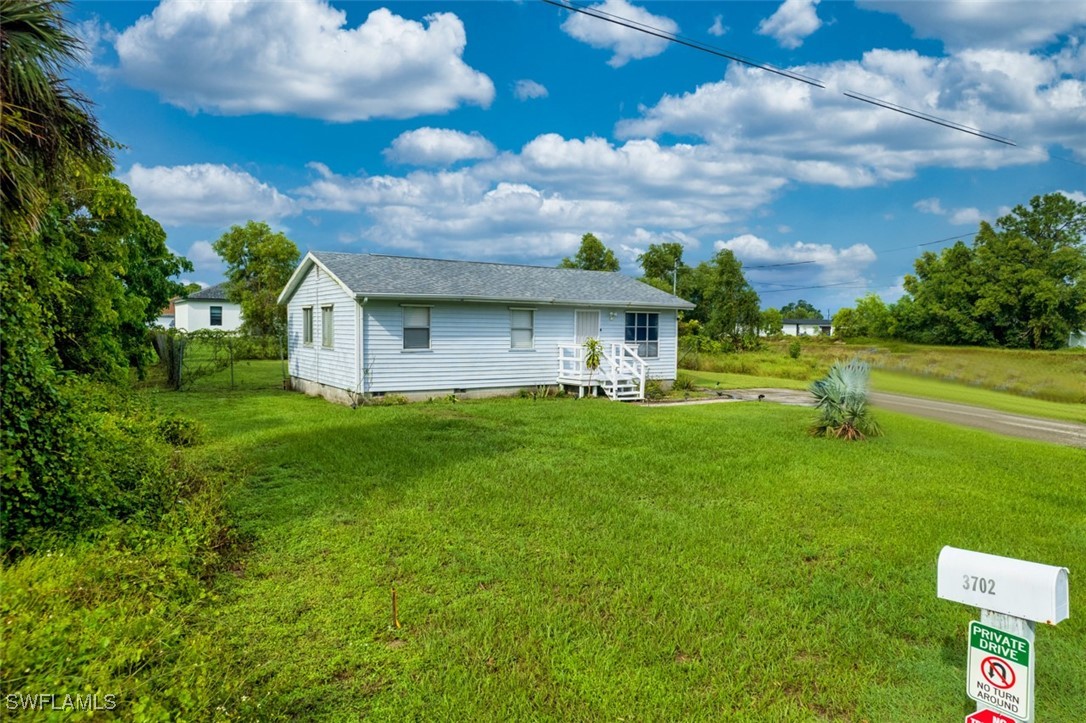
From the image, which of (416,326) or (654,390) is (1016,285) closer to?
(654,390)

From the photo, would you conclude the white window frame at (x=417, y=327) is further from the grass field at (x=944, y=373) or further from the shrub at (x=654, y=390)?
the grass field at (x=944, y=373)

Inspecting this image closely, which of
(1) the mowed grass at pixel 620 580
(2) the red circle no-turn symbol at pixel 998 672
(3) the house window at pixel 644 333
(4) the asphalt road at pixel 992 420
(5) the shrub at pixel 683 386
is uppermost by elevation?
(3) the house window at pixel 644 333

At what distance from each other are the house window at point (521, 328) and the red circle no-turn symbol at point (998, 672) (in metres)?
15.4

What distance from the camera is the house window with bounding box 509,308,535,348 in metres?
17.6

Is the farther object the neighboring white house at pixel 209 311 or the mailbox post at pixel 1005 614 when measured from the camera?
the neighboring white house at pixel 209 311

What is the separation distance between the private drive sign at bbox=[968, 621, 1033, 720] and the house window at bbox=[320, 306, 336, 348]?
16.1m

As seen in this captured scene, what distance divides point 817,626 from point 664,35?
8082 millimetres

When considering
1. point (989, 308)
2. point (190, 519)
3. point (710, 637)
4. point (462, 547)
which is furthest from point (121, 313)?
point (989, 308)

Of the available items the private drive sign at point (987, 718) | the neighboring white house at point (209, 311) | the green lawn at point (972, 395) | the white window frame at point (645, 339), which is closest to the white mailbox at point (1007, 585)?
the private drive sign at point (987, 718)

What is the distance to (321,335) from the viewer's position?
57.6ft

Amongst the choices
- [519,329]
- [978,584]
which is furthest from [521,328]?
[978,584]

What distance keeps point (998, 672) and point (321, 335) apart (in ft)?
56.7

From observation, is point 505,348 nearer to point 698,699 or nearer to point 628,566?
point 628,566

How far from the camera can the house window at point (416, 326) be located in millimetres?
15852
